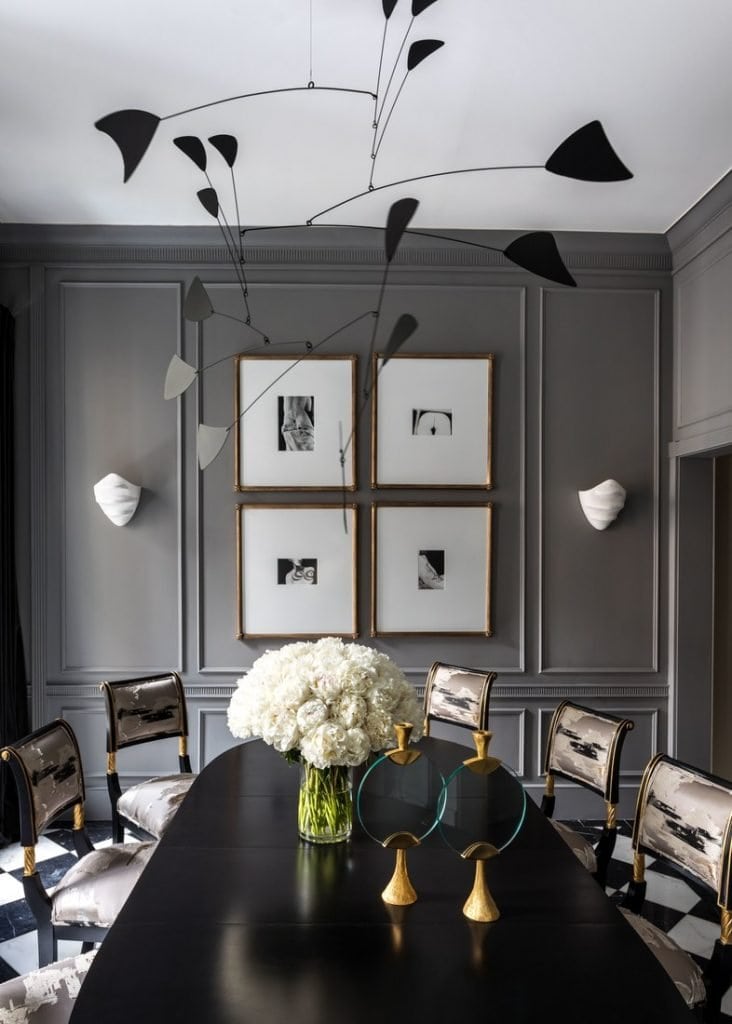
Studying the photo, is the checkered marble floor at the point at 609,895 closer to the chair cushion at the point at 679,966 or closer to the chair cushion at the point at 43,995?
the chair cushion at the point at 679,966

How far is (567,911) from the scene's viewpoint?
1.46 meters

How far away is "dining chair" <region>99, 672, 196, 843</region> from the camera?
259cm

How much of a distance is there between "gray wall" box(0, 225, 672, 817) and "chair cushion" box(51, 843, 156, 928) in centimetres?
143

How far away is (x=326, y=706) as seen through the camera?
165 cm

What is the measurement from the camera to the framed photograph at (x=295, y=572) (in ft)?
11.7

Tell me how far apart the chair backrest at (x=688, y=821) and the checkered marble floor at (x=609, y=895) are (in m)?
0.83

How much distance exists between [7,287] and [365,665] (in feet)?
9.70

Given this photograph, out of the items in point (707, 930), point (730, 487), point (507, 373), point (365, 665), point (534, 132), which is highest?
point (534, 132)

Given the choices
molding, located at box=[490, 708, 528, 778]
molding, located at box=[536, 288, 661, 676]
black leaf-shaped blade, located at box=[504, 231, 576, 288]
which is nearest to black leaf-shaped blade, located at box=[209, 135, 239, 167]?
black leaf-shaped blade, located at box=[504, 231, 576, 288]

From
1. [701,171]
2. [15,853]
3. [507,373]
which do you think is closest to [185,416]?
[507,373]

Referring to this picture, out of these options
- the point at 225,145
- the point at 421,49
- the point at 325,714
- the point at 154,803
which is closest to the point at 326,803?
the point at 325,714

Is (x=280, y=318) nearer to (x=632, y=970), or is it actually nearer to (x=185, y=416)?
(x=185, y=416)

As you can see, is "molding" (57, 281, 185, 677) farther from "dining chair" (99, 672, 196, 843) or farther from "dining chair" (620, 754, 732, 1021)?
"dining chair" (620, 754, 732, 1021)

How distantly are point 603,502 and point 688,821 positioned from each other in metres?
1.94
